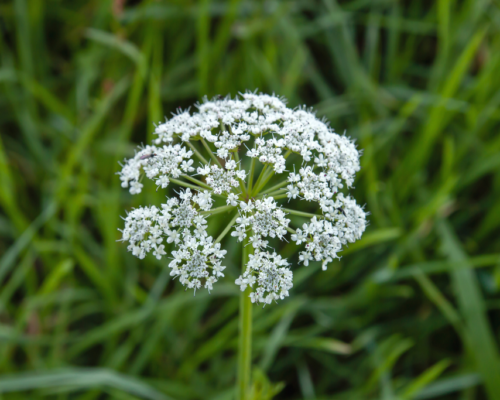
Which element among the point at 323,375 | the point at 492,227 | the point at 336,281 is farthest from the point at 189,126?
the point at 492,227

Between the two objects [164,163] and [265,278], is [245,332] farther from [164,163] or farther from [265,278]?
[164,163]

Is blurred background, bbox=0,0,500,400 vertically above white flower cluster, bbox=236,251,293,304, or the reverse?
blurred background, bbox=0,0,500,400

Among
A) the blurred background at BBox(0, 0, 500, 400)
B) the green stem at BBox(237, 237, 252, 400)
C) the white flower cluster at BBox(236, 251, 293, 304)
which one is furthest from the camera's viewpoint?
the blurred background at BBox(0, 0, 500, 400)

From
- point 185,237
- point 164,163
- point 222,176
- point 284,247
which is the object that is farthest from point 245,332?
point 284,247

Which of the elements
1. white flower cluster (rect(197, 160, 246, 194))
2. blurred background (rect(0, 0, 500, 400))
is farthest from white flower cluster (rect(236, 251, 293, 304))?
blurred background (rect(0, 0, 500, 400))

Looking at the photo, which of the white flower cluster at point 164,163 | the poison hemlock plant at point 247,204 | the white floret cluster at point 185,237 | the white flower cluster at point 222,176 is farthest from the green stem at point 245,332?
the white flower cluster at point 164,163

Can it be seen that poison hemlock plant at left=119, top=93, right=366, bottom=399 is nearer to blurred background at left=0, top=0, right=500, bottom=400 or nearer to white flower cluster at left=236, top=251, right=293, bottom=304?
white flower cluster at left=236, top=251, right=293, bottom=304

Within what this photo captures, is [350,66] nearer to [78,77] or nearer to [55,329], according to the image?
[78,77]
